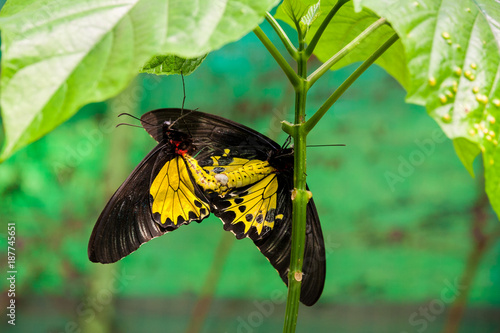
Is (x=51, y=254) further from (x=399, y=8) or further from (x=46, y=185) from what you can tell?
(x=399, y=8)

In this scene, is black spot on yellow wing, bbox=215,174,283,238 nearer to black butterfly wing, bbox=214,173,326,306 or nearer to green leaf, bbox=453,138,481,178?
black butterfly wing, bbox=214,173,326,306

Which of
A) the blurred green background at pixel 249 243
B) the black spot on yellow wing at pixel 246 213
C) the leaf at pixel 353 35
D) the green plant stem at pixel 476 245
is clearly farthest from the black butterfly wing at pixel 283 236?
the green plant stem at pixel 476 245

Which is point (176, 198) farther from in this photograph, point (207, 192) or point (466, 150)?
point (466, 150)

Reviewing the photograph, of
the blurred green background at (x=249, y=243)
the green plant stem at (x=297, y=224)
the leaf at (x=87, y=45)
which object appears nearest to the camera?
the leaf at (x=87, y=45)

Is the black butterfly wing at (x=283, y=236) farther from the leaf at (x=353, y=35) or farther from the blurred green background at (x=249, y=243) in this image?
the blurred green background at (x=249, y=243)

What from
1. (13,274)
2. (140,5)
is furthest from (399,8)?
(13,274)
